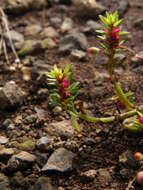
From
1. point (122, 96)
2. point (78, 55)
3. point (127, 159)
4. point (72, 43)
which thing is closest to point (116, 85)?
point (122, 96)

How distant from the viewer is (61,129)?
2.78 m

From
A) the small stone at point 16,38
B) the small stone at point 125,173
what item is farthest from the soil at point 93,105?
the small stone at point 16,38

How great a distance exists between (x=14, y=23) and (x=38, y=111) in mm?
1460

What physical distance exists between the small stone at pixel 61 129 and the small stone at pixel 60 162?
0.17 m

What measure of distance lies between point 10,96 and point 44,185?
2.92 feet

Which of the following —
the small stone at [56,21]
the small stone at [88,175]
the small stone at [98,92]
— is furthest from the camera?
the small stone at [56,21]

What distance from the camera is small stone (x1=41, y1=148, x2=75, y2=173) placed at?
244cm

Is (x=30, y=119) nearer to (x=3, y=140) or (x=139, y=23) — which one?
(x=3, y=140)

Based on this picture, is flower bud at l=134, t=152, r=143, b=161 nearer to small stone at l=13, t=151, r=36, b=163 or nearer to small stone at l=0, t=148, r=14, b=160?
small stone at l=13, t=151, r=36, b=163

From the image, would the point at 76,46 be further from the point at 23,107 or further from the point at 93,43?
the point at 23,107

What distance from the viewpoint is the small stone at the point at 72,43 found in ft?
11.9

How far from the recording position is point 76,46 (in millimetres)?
3635

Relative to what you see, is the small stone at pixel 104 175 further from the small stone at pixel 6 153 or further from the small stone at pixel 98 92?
the small stone at pixel 98 92


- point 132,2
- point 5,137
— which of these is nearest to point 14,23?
point 132,2
